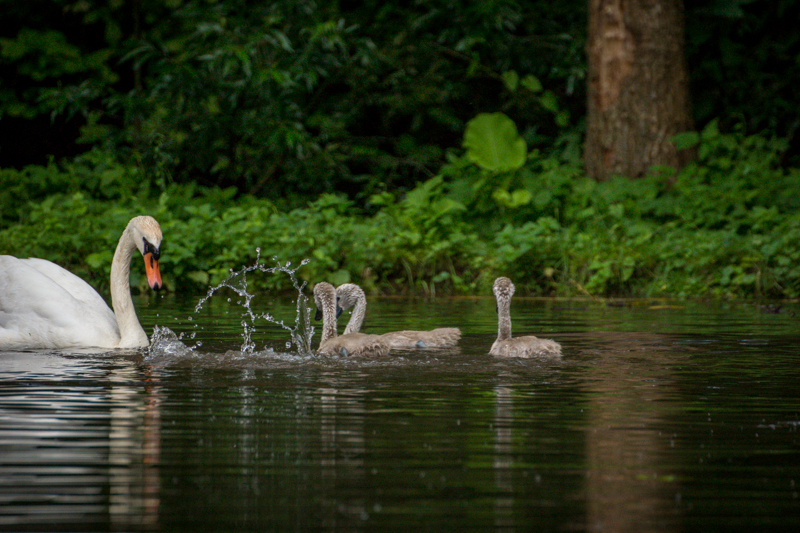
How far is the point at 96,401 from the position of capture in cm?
530

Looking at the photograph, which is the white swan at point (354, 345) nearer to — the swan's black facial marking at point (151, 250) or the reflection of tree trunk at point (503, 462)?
the swan's black facial marking at point (151, 250)

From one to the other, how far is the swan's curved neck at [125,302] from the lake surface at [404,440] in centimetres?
34

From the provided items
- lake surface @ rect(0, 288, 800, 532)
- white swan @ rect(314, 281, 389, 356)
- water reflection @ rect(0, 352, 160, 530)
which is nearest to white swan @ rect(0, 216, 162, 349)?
lake surface @ rect(0, 288, 800, 532)

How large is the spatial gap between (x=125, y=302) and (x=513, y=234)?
20.3 feet

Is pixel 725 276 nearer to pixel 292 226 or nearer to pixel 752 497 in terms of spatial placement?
pixel 292 226

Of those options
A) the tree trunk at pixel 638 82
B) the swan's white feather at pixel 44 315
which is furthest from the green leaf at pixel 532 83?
the swan's white feather at pixel 44 315

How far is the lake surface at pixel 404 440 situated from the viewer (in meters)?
3.32

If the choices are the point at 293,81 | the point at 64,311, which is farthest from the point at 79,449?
the point at 293,81

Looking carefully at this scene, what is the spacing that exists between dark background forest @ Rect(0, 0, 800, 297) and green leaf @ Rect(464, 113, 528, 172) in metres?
0.06

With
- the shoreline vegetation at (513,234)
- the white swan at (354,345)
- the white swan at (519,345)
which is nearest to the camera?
the white swan at (519,345)

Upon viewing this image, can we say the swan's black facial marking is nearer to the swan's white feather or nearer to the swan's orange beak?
the swan's orange beak

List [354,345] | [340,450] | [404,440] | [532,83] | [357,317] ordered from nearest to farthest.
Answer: [340,450]
[404,440]
[354,345]
[357,317]
[532,83]

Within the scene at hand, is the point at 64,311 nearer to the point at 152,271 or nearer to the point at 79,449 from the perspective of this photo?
the point at 152,271

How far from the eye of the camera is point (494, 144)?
15.2 metres
